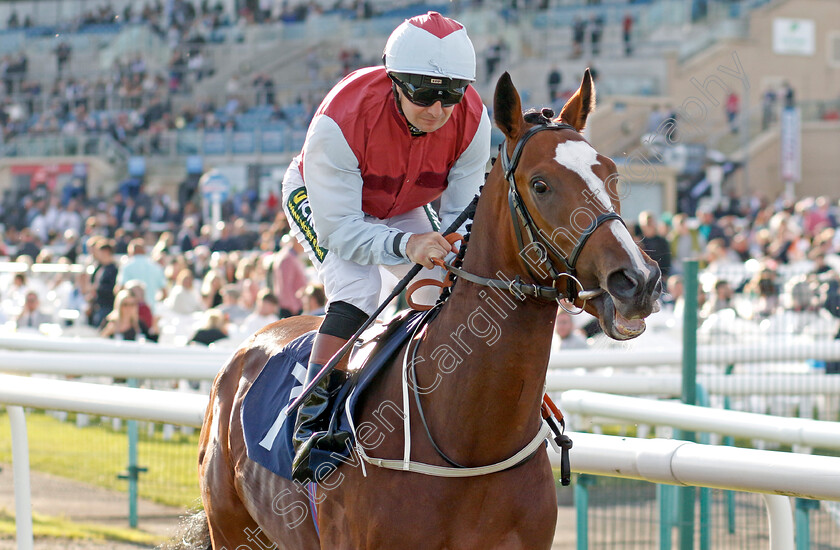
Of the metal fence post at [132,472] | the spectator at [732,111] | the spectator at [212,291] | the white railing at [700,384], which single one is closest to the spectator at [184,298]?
the spectator at [212,291]

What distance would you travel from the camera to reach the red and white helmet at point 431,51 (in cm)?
311

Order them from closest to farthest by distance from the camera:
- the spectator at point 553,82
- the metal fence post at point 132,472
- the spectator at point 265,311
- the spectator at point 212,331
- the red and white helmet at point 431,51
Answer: the red and white helmet at point 431,51 → the metal fence post at point 132,472 → the spectator at point 212,331 → the spectator at point 265,311 → the spectator at point 553,82

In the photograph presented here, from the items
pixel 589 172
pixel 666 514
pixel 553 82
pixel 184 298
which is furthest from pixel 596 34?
pixel 589 172

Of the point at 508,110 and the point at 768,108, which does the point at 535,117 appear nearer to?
the point at 508,110

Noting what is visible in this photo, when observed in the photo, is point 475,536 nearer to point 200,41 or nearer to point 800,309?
point 800,309

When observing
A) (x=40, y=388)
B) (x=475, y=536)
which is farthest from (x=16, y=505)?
(x=475, y=536)

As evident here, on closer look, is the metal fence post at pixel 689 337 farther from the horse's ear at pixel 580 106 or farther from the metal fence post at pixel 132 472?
the metal fence post at pixel 132 472

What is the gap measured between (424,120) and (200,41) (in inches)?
1316

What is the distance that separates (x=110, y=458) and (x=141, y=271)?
4575 mm

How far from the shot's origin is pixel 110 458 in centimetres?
755

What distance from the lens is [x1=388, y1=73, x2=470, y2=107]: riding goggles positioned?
3121 mm

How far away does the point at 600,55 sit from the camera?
96.7 ft

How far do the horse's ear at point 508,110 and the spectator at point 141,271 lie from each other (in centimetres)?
929

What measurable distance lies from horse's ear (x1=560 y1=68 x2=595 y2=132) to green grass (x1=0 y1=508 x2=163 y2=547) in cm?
403
